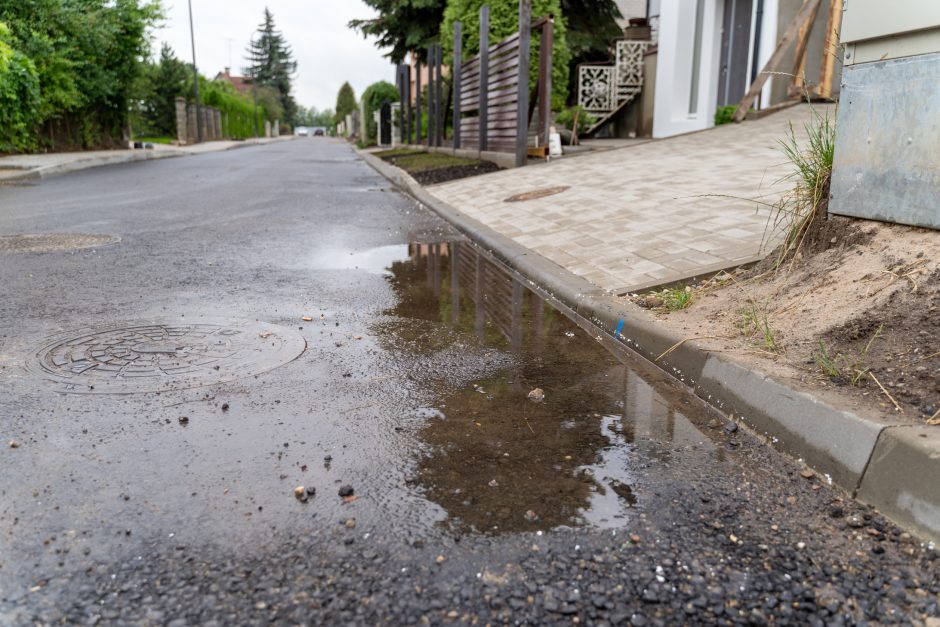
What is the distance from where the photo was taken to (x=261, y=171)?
1864 cm

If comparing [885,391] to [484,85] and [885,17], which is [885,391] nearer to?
[885,17]

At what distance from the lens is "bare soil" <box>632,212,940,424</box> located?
2.85 meters

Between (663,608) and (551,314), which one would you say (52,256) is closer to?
(551,314)

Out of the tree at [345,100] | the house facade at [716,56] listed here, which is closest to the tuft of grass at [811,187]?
the house facade at [716,56]

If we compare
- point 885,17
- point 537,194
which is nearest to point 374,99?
point 537,194

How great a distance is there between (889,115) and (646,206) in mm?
3809

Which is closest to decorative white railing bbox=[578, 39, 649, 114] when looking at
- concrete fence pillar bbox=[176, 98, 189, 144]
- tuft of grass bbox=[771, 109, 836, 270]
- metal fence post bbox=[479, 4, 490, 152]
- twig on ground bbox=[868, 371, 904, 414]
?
metal fence post bbox=[479, 4, 490, 152]

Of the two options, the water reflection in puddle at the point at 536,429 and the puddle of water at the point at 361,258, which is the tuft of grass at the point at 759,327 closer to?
the water reflection in puddle at the point at 536,429

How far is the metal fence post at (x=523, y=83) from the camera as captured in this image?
13133 mm

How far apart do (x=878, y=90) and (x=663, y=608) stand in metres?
3.02

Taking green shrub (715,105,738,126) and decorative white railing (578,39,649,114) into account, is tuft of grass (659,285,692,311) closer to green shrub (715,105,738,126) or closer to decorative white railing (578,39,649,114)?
green shrub (715,105,738,126)

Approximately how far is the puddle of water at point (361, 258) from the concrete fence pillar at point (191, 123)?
38.5m

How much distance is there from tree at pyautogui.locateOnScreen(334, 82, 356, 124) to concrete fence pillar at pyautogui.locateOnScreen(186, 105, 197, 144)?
172 feet

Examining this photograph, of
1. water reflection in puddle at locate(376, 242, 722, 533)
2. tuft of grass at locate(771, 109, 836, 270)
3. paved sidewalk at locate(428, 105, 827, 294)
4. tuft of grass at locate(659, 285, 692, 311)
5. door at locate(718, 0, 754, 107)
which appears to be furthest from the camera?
door at locate(718, 0, 754, 107)
